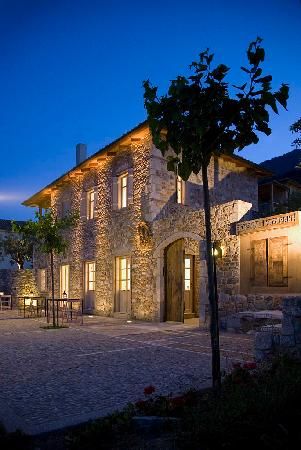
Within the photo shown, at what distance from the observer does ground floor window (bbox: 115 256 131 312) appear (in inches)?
525

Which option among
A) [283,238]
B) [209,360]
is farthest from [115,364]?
[283,238]

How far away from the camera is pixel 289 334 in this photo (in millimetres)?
4859

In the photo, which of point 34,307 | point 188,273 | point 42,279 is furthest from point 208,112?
point 42,279

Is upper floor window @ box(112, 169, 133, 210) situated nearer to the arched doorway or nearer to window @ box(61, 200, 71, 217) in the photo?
the arched doorway

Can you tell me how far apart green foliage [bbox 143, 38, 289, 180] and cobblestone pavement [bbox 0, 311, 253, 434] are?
2.46m

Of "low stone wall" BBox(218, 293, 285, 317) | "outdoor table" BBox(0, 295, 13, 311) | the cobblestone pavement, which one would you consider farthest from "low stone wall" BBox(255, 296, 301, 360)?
"outdoor table" BBox(0, 295, 13, 311)

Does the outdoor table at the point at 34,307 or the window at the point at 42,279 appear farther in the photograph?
the window at the point at 42,279

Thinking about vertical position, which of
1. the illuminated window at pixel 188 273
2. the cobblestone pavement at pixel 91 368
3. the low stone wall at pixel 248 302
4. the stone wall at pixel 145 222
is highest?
the stone wall at pixel 145 222

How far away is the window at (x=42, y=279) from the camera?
60.7 feet

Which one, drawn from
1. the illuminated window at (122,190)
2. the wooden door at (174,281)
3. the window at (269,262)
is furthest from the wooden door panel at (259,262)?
the illuminated window at (122,190)

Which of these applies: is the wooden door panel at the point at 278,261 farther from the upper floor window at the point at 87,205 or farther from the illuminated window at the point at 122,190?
the upper floor window at the point at 87,205

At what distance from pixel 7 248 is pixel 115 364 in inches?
816

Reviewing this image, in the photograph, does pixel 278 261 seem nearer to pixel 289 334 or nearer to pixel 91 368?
pixel 289 334

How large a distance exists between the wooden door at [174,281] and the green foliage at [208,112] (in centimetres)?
793
